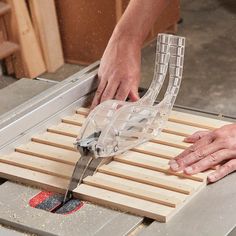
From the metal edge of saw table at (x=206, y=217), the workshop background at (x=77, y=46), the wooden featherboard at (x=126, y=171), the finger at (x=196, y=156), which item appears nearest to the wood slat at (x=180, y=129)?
the wooden featherboard at (x=126, y=171)

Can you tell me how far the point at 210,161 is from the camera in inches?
45.7

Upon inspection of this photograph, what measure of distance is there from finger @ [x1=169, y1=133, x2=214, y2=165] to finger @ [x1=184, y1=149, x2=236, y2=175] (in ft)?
0.11

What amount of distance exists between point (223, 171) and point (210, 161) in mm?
39

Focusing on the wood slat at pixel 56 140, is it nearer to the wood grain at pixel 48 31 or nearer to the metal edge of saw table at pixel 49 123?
the metal edge of saw table at pixel 49 123

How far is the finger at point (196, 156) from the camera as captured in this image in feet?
3.78

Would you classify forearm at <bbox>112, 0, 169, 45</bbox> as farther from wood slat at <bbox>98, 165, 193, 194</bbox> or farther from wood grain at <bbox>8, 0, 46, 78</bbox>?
wood grain at <bbox>8, 0, 46, 78</bbox>

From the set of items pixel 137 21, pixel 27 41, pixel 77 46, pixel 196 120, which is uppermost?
pixel 137 21

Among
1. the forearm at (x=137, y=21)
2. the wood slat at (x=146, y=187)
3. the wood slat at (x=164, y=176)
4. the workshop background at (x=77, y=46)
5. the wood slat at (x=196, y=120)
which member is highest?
the forearm at (x=137, y=21)

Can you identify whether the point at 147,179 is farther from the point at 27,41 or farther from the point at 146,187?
the point at 27,41

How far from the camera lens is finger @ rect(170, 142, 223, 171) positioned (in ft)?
3.78

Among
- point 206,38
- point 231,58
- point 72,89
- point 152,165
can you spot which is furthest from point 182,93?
point 152,165

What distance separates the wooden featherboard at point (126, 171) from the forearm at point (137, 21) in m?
0.31

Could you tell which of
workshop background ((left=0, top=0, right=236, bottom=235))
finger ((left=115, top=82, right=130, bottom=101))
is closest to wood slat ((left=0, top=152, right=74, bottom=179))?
finger ((left=115, top=82, right=130, bottom=101))

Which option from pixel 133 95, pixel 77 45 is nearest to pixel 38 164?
pixel 133 95
